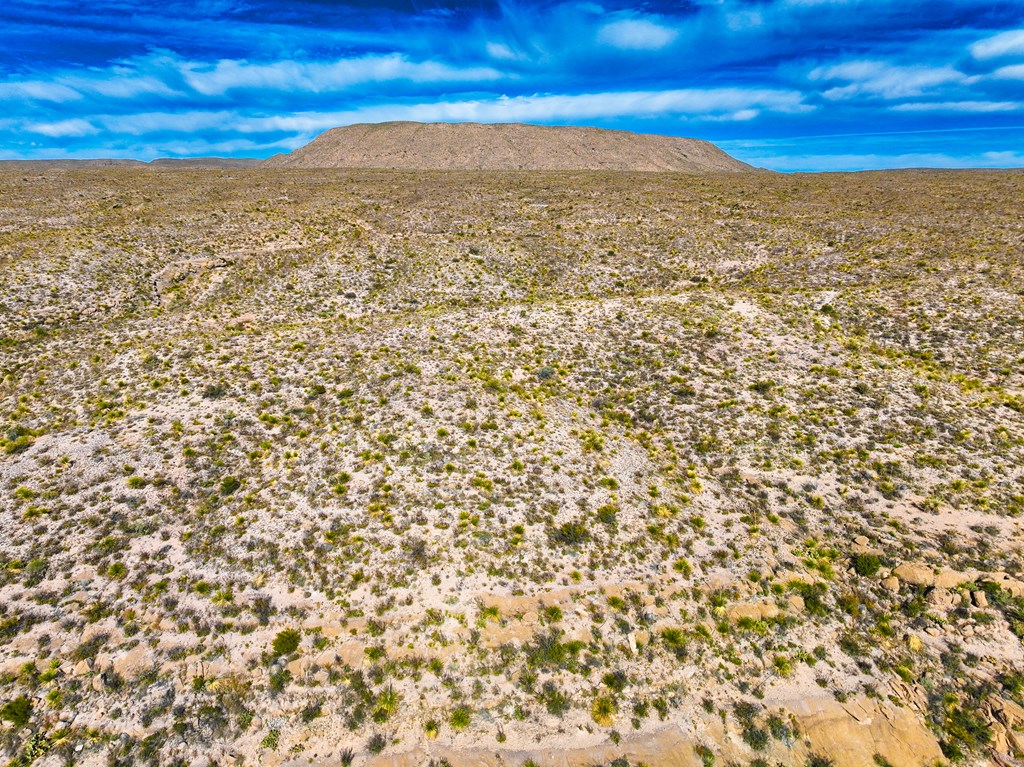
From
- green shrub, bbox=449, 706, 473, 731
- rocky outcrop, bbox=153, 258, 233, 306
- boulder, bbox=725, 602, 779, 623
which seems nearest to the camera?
green shrub, bbox=449, 706, 473, 731

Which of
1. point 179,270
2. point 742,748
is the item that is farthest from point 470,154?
point 742,748

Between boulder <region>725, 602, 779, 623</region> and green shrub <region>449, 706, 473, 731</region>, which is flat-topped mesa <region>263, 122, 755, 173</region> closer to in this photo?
boulder <region>725, 602, 779, 623</region>

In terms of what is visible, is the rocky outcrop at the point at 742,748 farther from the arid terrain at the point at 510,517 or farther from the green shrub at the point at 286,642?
the green shrub at the point at 286,642

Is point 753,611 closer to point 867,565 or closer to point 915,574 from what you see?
point 867,565

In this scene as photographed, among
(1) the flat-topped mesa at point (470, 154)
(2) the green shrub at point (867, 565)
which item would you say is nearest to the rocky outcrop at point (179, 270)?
(2) the green shrub at point (867, 565)

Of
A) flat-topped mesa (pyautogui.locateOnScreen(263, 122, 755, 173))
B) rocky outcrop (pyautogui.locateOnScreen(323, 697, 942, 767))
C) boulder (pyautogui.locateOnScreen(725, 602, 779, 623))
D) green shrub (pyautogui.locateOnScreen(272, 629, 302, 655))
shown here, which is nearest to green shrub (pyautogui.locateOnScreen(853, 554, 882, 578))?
boulder (pyautogui.locateOnScreen(725, 602, 779, 623))

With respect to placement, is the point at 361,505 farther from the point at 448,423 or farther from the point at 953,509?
the point at 953,509

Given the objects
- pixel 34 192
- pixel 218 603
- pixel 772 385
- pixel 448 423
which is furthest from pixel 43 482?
pixel 34 192

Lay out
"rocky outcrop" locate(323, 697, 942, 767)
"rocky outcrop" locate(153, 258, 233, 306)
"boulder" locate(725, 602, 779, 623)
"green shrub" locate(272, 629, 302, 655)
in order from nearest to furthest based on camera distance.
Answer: "rocky outcrop" locate(323, 697, 942, 767), "green shrub" locate(272, 629, 302, 655), "boulder" locate(725, 602, 779, 623), "rocky outcrop" locate(153, 258, 233, 306)
